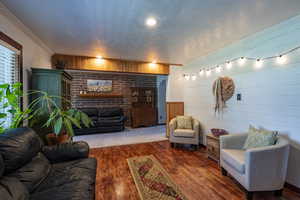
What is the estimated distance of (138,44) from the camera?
293 centimetres

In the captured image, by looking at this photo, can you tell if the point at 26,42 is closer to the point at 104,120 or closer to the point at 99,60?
the point at 99,60

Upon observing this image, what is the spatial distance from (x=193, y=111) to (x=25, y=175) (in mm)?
3696

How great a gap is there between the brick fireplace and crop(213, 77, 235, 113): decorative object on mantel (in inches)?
167

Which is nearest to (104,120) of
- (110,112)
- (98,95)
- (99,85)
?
(110,112)

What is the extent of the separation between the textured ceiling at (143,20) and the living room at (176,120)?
19mm

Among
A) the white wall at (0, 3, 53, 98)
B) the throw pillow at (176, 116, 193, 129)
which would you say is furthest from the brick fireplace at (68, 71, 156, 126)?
the throw pillow at (176, 116, 193, 129)

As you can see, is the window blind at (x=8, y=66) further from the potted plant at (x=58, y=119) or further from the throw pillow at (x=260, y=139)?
the throw pillow at (x=260, y=139)

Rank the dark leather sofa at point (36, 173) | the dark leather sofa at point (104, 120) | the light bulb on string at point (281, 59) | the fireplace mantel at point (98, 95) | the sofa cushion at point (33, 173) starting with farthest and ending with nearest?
the fireplace mantel at point (98, 95), the dark leather sofa at point (104, 120), the light bulb on string at point (281, 59), the sofa cushion at point (33, 173), the dark leather sofa at point (36, 173)

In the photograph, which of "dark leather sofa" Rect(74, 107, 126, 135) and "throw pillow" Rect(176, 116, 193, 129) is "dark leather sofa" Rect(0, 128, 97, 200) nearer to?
"throw pillow" Rect(176, 116, 193, 129)

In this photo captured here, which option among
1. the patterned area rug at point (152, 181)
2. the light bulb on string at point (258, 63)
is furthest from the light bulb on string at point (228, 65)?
the patterned area rug at point (152, 181)

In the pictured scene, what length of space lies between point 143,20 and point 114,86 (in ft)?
15.2

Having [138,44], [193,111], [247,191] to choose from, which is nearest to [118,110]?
[193,111]

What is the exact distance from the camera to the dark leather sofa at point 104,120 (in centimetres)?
525

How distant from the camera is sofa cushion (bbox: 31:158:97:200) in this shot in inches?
47.8
